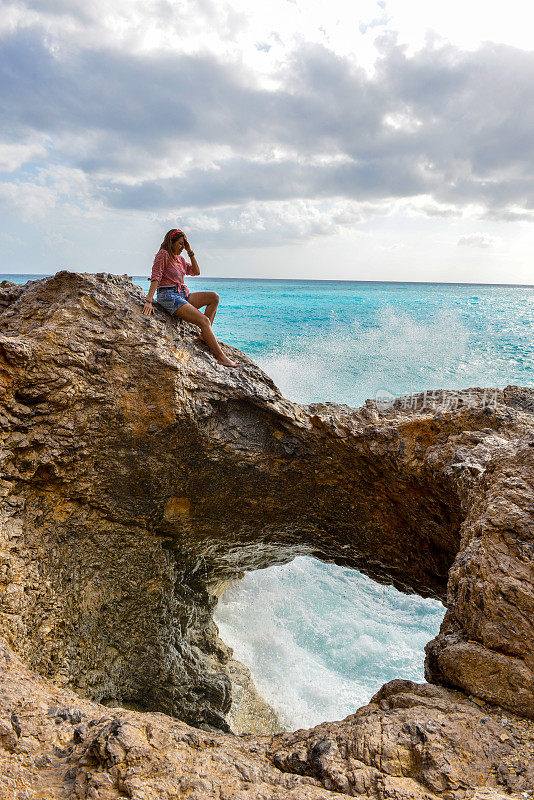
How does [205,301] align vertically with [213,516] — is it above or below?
above

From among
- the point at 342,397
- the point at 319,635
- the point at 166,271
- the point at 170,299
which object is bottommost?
the point at 319,635

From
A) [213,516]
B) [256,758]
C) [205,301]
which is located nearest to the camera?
[256,758]

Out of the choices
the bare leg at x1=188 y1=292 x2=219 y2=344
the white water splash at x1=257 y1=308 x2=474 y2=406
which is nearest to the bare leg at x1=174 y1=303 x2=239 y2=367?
the bare leg at x1=188 y1=292 x2=219 y2=344

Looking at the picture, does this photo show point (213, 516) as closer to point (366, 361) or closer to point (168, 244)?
point (168, 244)

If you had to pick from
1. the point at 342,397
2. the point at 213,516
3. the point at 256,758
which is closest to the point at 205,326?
the point at 213,516

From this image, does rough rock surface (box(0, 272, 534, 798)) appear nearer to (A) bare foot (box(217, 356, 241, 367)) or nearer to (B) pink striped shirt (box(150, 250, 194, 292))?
(A) bare foot (box(217, 356, 241, 367))

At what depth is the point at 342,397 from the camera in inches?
702

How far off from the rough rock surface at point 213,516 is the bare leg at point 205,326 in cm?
10

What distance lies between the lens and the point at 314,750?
7.04ft

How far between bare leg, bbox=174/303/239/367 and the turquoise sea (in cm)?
551

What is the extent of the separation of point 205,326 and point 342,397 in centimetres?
1390

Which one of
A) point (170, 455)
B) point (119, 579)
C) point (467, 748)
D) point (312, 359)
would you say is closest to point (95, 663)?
point (119, 579)

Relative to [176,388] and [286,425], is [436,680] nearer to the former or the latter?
[286,425]

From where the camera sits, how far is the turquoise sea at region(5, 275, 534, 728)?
25.8ft
